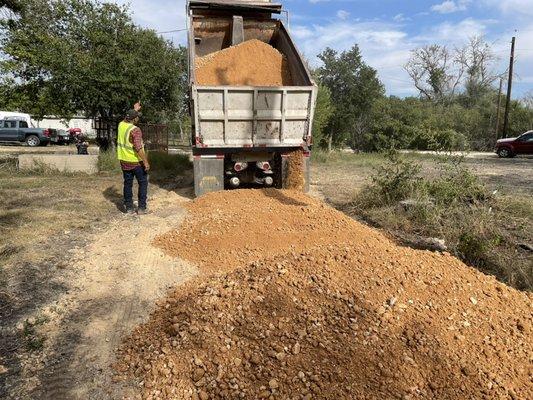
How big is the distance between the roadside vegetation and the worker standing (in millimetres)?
3569

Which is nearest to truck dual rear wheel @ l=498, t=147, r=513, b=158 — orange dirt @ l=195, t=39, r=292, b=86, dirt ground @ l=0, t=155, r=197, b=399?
orange dirt @ l=195, t=39, r=292, b=86

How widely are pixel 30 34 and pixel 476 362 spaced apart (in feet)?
50.8

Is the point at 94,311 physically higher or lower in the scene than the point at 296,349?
lower

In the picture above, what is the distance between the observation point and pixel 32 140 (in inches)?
1095

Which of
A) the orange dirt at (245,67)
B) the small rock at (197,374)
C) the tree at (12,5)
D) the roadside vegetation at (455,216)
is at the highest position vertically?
the tree at (12,5)

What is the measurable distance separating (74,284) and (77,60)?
11381 millimetres

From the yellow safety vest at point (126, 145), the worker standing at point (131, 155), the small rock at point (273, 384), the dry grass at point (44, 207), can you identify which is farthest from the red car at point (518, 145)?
the small rock at point (273, 384)

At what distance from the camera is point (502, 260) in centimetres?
437

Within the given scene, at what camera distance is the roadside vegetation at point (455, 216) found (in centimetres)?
455

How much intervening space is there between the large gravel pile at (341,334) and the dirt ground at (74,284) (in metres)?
0.28

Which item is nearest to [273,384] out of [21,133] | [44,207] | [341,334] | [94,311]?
[341,334]

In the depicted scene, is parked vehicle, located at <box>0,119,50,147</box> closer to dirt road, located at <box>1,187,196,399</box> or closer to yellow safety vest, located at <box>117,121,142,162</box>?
yellow safety vest, located at <box>117,121,142,162</box>

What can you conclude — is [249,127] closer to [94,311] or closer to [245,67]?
[245,67]

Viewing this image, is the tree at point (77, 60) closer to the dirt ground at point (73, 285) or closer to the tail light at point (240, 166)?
the dirt ground at point (73, 285)
